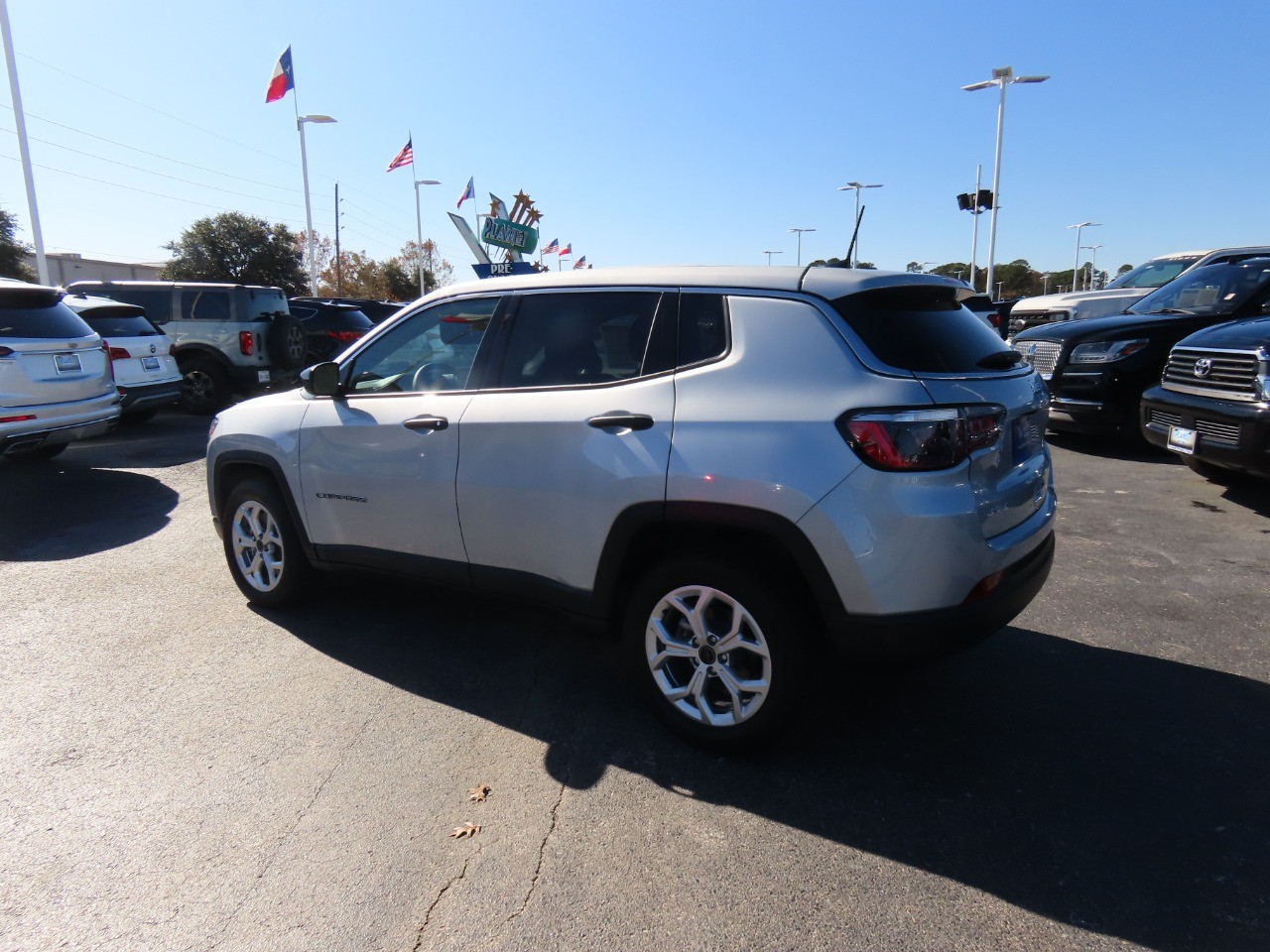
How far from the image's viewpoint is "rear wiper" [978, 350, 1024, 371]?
3.07 meters

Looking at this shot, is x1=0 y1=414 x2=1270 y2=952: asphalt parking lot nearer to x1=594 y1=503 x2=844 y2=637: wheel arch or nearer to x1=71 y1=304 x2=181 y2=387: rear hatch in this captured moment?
x1=594 y1=503 x2=844 y2=637: wheel arch

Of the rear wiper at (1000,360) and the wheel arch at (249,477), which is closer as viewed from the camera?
the rear wiper at (1000,360)

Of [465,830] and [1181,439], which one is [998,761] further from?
[1181,439]

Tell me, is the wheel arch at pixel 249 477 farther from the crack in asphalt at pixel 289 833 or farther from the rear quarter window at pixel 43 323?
the rear quarter window at pixel 43 323

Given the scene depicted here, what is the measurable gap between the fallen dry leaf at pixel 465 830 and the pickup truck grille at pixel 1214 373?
595cm

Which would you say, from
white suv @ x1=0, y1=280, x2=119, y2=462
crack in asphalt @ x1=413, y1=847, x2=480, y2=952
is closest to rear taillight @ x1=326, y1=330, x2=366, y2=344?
white suv @ x1=0, y1=280, x2=119, y2=462

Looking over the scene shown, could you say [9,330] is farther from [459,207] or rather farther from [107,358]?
[459,207]

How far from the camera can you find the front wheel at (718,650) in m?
2.87

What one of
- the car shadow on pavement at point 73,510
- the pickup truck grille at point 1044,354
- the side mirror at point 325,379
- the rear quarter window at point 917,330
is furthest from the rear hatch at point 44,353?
the pickup truck grille at point 1044,354

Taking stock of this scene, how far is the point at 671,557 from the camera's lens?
307 cm

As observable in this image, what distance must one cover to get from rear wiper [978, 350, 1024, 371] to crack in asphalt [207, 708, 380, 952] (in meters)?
2.90

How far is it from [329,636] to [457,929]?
2399 mm

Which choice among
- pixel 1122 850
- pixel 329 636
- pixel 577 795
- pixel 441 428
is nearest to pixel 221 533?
pixel 329 636

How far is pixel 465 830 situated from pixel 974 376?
2.40 metres
